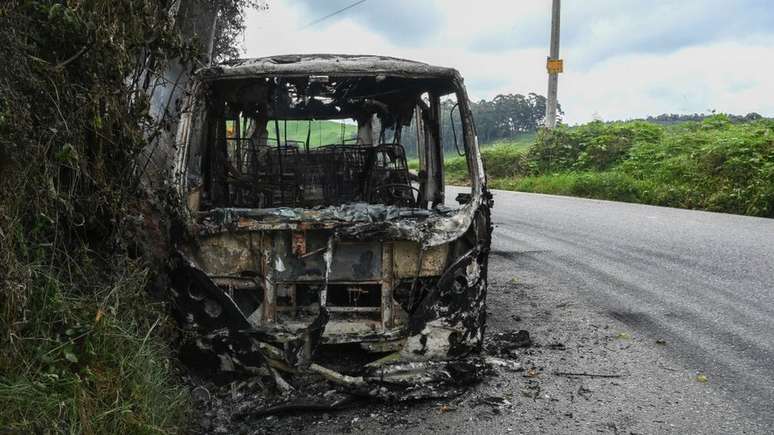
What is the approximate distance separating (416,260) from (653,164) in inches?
455

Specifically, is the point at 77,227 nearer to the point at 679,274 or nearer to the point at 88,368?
the point at 88,368

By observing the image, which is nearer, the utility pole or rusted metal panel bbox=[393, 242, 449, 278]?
rusted metal panel bbox=[393, 242, 449, 278]

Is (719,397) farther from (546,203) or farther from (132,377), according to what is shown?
(546,203)

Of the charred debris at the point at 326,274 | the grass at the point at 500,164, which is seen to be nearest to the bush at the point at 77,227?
the charred debris at the point at 326,274

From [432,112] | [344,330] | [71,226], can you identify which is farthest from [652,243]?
[71,226]

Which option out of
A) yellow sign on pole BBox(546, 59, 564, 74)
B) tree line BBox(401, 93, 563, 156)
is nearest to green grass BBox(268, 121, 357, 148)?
yellow sign on pole BBox(546, 59, 564, 74)

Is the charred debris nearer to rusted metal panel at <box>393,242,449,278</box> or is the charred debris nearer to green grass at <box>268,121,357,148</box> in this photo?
rusted metal panel at <box>393,242,449,278</box>

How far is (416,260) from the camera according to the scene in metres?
3.84

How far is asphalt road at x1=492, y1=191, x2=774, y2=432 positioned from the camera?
3984mm

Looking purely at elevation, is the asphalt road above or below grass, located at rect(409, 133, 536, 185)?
below

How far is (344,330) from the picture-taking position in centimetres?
373

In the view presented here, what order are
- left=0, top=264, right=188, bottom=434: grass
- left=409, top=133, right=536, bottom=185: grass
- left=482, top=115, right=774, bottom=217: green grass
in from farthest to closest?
1. left=409, top=133, right=536, bottom=185: grass
2. left=482, top=115, right=774, bottom=217: green grass
3. left=0, top=264, right=188, bottom=434: grass

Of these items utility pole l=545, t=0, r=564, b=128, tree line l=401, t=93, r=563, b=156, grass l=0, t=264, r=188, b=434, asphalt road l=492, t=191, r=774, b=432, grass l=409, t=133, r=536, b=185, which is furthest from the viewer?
tree line l=401, t=93, r=563, b=156

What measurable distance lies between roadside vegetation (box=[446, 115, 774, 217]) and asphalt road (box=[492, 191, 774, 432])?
1.06 metres
